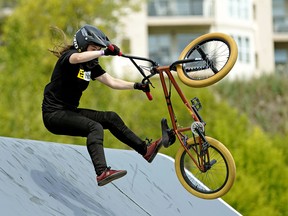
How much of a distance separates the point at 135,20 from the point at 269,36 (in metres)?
8.89

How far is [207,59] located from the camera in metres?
9.80

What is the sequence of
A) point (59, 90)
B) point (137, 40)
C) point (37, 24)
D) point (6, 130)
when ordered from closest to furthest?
point (59, 90) < point (6, 130) < point (37, 24) < point (137, 40)

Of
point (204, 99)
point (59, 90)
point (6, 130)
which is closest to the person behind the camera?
point (59, 90)

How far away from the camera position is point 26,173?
954cm

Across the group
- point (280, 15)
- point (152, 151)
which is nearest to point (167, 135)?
point (152, 151)

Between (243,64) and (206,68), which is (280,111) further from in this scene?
(206,68)

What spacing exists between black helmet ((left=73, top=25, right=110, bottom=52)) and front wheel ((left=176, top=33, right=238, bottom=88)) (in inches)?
40.4

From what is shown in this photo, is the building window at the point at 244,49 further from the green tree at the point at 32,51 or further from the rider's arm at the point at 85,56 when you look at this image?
the rider's arm at the point at 85,56

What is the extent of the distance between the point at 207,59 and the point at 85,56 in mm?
1577

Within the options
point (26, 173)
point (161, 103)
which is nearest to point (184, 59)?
point (26, 173)

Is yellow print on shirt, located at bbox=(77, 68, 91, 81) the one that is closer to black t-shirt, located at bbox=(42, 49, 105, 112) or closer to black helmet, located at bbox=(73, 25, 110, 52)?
black t-shirt, located at bbox=(42, 49, 105, 112)

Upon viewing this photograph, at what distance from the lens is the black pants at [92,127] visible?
9.27 metres

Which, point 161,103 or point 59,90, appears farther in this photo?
point 161,103

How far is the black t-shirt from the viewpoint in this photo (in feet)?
30.8
